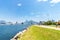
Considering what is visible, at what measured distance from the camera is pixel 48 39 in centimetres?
2669

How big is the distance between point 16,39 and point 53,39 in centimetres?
2003

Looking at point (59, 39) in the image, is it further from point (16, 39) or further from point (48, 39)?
point (16, 39)

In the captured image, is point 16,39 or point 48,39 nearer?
point 48,39

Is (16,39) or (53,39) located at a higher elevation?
(53,39)

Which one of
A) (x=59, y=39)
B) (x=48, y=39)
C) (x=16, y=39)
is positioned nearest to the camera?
(x=59, y=39)

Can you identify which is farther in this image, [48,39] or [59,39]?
[48,39]

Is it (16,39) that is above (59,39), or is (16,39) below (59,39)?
below

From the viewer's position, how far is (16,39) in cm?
4447

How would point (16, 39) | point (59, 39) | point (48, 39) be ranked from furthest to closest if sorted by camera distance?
point (16, 39), point (48, 39), point (59, 39)

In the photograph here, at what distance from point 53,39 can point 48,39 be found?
123cm

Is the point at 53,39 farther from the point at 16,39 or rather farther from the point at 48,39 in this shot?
the point at 16,39

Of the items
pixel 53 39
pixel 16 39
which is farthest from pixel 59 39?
pixel 16 39

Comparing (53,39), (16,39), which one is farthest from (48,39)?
(16,39)
